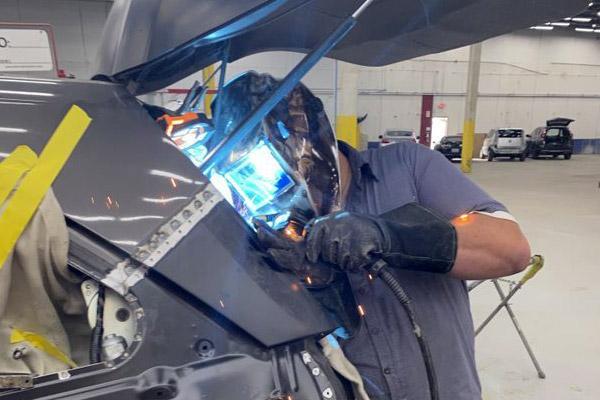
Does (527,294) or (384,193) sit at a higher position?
(384,193)

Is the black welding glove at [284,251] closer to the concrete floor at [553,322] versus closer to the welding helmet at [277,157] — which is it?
the welding helmet at [277,157]

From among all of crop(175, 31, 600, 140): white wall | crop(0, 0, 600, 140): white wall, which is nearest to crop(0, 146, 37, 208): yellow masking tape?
crop(0, 0, 600, 140): white wall

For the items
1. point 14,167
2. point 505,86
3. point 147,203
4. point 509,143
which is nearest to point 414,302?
point 147,203

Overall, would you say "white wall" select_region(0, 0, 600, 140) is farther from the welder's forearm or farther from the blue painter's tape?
the blue painter's tape

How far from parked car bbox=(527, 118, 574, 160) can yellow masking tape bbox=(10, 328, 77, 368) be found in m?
20.9

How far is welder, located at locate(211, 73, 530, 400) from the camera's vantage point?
1034 mm

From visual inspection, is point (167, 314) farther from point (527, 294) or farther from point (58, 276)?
point (527, 294)

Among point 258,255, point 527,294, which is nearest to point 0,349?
point 258,255

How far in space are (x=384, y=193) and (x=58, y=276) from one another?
2.81ft

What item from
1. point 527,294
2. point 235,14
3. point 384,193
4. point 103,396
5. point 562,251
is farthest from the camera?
point 562,251

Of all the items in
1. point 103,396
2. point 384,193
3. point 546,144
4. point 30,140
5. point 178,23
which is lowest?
point 546,144

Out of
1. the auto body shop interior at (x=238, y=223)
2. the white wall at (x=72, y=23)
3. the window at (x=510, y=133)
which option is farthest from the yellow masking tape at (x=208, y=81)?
the window at (x=510, y=133)

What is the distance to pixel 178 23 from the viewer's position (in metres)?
0.97

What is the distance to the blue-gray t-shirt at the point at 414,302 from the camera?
119 cm
